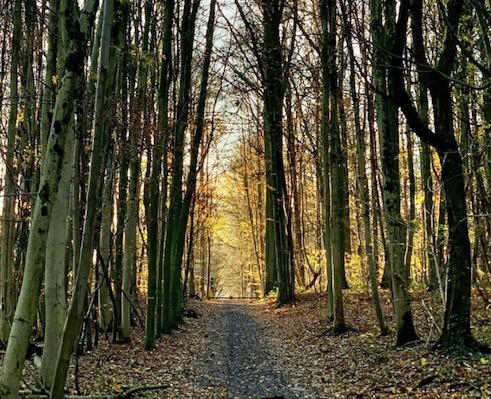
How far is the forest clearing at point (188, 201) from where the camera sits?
586 cm

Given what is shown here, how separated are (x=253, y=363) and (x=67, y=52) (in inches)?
294

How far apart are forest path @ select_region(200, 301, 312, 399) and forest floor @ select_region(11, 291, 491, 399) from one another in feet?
0.05

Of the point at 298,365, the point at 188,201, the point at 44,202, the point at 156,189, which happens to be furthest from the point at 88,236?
the point at 188,201

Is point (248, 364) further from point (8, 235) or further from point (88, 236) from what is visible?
point (88, 236)

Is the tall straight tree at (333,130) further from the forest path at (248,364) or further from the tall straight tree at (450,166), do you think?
the tall straight tree at (450,166)

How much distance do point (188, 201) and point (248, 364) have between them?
6.78m

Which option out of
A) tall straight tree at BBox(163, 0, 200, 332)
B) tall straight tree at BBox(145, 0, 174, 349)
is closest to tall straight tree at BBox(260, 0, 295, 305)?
tall straight tree at BBox(163, 0, 200, 332)

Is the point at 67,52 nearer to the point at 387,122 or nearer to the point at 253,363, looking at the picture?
the point at 387,122

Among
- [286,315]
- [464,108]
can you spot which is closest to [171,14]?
[464,108]

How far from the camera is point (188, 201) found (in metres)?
16.1

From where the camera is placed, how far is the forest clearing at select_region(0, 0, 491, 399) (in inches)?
231

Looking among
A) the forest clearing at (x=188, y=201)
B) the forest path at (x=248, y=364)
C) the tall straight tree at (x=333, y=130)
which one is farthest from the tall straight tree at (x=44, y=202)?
the tall straight tree at (x=333, y=130)

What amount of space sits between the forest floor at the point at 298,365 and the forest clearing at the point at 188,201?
0.19ft

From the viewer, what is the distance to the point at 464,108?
1227cm
